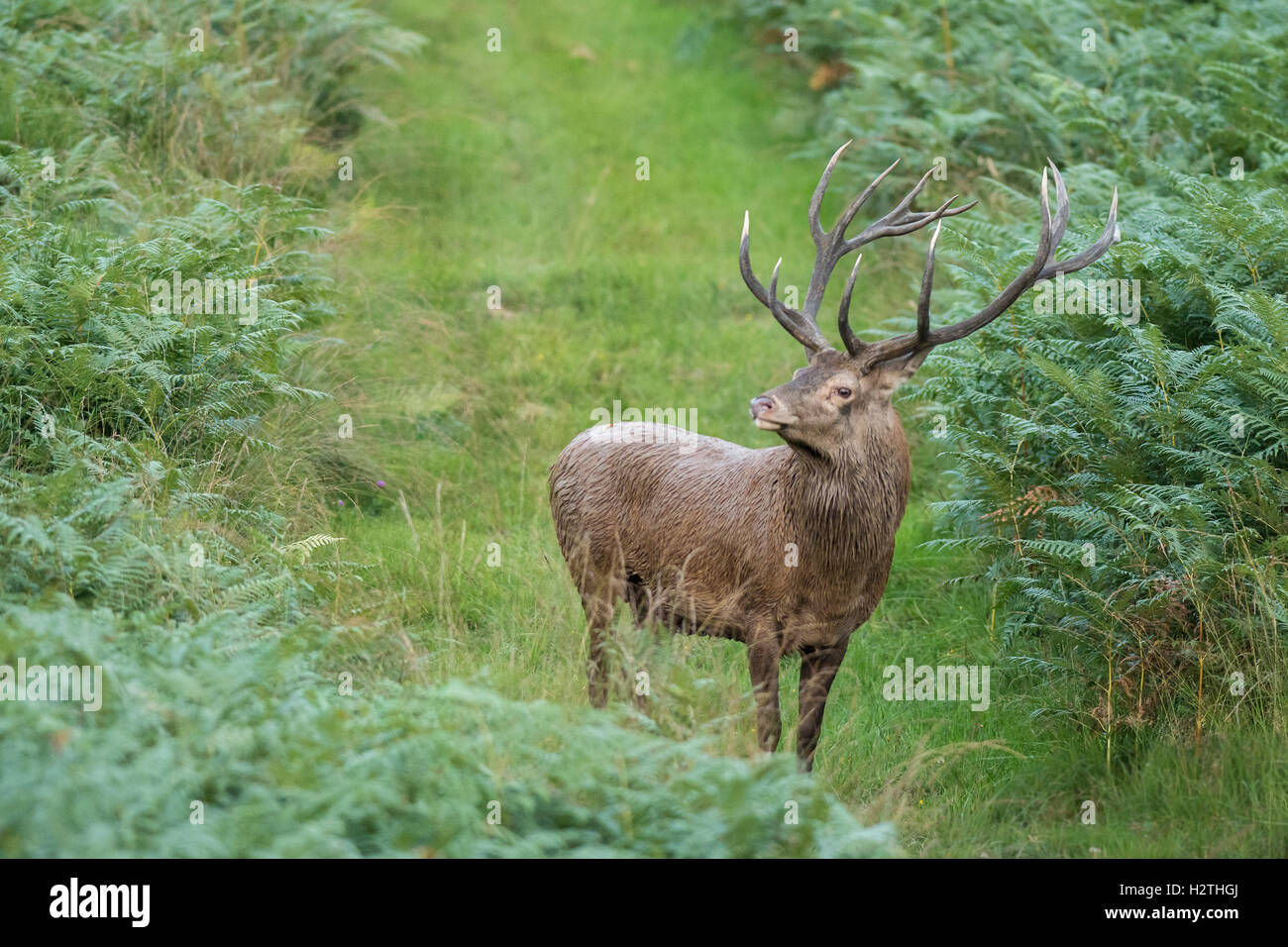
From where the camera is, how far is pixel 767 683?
594 centimetres

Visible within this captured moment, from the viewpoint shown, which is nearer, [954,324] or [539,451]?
[954,324]

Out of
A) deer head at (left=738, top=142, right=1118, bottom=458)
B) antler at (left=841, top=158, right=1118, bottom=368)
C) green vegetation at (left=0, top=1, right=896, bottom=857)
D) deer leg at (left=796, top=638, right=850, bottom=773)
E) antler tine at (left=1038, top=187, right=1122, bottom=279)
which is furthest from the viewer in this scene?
antler tine at (left=1038, top=187, right=1122, bottom=279)

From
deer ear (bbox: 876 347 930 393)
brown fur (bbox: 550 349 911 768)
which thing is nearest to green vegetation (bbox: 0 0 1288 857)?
brown fur (bbox: 550 349 911 768)

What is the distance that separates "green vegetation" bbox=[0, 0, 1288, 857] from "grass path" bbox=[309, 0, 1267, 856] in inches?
1.8

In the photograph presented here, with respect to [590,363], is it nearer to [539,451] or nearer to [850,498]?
[539,451]

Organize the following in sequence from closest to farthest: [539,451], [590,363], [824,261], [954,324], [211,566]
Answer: [211,566], [954,324], [824,261], [539,451], [590,363]

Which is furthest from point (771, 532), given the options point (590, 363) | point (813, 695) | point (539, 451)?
point (590, 363)

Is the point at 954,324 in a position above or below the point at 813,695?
above

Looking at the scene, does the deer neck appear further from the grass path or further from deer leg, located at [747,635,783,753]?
the grass path

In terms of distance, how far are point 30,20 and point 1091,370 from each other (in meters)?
9.81

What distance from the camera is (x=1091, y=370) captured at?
7113mm

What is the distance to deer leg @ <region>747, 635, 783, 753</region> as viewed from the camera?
595cm

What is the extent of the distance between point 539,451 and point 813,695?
433 centimetres

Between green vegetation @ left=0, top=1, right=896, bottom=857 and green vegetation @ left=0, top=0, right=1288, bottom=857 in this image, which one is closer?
green vegetation @ left=0, top=1, right=896, bottom=857
